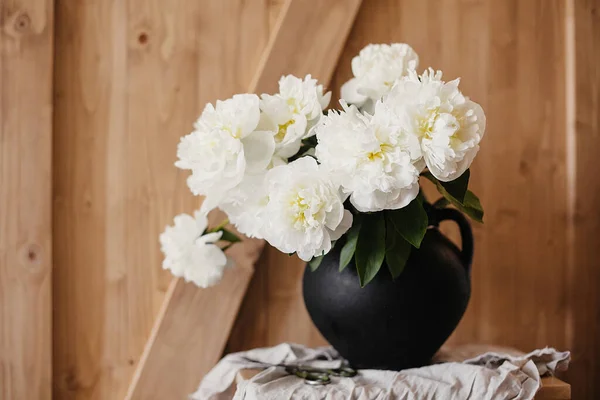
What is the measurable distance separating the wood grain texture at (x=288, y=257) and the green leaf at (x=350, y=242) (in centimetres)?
41

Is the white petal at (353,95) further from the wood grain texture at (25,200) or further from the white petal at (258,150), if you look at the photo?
the wood grain texture at (25,200)

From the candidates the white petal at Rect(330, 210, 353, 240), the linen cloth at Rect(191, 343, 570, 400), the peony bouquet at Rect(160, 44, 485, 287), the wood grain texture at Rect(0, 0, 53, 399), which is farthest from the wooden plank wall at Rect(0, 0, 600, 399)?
the white petal at Rect(330, 210, 353, 240)

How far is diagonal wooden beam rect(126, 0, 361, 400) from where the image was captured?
1.37 metres

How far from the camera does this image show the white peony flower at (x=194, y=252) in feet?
3.94

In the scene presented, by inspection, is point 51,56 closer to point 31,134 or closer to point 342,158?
point 31,134

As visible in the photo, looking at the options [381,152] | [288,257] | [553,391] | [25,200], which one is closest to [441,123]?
[381,152]

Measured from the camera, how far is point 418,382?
993 mm

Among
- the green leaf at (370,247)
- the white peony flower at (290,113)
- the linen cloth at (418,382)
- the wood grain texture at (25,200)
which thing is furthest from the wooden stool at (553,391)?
the wood grain texture at (25,200)

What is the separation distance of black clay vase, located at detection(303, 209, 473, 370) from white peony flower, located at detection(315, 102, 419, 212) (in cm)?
20

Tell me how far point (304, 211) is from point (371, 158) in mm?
121

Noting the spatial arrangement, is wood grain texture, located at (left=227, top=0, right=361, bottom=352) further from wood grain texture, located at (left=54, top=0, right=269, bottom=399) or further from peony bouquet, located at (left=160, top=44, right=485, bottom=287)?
peony bouquet, located at (left=160, top=44, right=485, bottom=287)

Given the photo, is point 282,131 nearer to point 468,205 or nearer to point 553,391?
point 468,205

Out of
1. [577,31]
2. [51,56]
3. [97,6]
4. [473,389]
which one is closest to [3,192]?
[51,56]

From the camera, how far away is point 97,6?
1.40m
